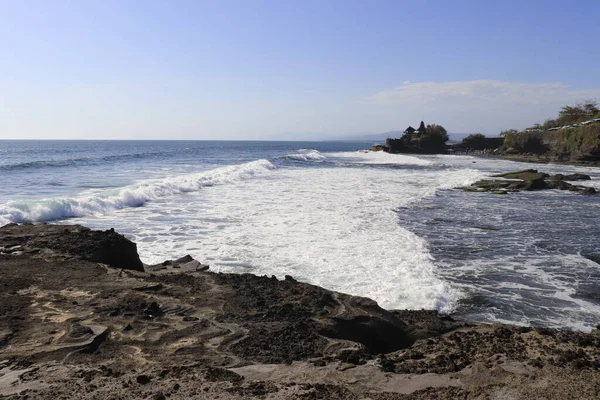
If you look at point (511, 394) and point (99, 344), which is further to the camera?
point (99, 344)

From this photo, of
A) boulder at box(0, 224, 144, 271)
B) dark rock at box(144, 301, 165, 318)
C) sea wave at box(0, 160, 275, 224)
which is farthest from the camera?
sea wave at box(0, 160, 275, 224)

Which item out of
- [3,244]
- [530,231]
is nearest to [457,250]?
[530,231]

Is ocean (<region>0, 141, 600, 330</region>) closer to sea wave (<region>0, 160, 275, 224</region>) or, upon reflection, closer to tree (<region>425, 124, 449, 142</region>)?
sea wave (<region>0, 160, 275, 224</region>)

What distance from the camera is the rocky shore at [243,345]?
3.93 m

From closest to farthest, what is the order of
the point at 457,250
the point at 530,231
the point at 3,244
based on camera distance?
the point at 3,244, the point at 457,250, the point at 530,231

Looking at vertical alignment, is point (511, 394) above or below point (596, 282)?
above

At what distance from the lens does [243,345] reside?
491 cm

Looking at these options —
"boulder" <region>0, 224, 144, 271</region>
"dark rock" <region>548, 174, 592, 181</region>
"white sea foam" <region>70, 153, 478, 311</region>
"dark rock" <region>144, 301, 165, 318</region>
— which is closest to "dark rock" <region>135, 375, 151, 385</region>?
"dark rock" <region>144, 301, 165, 318</region>

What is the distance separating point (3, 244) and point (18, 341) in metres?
4.14

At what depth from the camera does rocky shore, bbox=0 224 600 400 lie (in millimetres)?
3926

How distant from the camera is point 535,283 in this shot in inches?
346

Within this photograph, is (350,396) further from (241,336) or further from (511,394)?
(241,336)

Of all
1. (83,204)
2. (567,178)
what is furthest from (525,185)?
(83,204)

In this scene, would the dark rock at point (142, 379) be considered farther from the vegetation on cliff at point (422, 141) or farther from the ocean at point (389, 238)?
the vegetation on cliff at point (422, 141)
